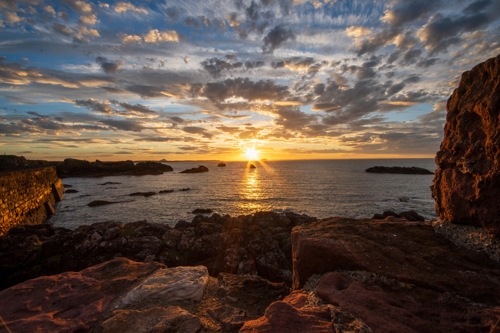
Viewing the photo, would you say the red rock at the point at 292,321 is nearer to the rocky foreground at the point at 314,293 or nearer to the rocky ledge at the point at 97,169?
the rocky foreground at the point at 314,293

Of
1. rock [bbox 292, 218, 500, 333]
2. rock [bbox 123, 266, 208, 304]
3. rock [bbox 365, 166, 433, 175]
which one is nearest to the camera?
rock [bbox 292, 218, 500, 333]

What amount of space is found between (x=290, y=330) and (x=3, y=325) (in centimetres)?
505

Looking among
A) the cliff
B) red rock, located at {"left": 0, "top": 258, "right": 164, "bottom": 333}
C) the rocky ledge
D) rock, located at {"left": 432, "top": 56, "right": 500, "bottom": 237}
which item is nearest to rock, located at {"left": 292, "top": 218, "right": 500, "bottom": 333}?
rock, located at {"left": 432, "top": 56, "right": 500, "bottom": 237}

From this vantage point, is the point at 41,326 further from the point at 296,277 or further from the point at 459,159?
the point at 459,159

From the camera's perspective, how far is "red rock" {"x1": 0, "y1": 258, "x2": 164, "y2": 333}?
437cm

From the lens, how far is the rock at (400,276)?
393cm

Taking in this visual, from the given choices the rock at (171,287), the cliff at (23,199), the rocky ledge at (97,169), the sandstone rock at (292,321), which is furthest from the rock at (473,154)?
the rocky ledge at (97,169)

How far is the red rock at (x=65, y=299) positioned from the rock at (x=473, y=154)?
928 centimetres

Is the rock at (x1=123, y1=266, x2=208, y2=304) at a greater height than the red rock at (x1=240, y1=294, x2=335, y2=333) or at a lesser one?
lesser

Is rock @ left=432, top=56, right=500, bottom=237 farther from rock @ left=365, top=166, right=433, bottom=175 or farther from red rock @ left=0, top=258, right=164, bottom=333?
rock @ left=365, top=166, right=433, bottom=175

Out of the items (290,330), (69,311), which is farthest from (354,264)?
(69,311)

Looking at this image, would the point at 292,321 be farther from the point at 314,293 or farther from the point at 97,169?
the point at 97,169

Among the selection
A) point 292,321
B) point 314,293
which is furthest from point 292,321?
point 314,293

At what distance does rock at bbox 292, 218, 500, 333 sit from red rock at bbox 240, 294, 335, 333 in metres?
0.53
